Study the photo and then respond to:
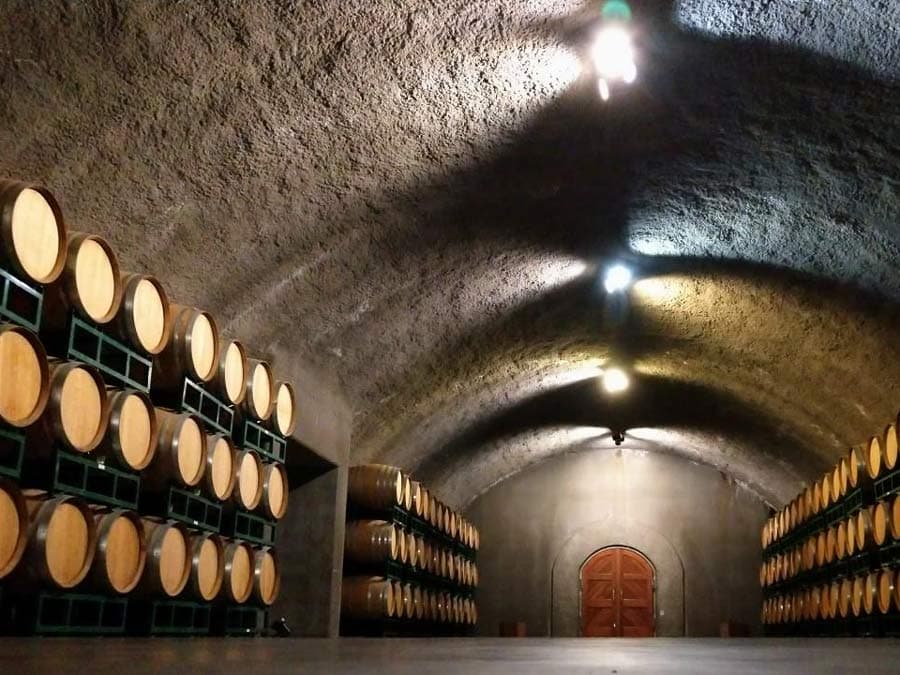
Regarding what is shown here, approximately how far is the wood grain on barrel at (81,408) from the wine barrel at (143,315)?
0.44m

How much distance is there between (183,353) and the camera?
5.83 metres

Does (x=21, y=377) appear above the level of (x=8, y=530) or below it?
above

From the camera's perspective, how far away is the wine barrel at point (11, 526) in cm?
410

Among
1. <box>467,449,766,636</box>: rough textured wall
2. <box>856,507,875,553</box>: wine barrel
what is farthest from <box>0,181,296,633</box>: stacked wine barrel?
<box>467,449,766,636</box>: rough textured wall

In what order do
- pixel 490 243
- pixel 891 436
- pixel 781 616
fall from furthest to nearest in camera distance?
pixel 781 616 < pixel 891 436 < pixel 490 243

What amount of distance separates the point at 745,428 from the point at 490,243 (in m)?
7.33

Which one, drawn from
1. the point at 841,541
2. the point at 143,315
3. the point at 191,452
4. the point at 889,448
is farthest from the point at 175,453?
the point at 841,541

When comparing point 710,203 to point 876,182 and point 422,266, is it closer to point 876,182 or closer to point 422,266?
point 876,182

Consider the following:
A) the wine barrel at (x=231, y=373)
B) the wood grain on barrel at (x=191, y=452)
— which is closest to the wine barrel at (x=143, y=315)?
the wood grain on barrel at (x=191, y=452)

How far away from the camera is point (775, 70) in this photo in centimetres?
552

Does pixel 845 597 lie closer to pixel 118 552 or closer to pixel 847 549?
pixel 847 549

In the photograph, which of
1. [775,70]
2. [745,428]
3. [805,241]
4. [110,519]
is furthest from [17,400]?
[745,428]

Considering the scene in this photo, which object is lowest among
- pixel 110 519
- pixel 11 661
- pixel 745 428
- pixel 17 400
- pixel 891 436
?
pixel 11 661

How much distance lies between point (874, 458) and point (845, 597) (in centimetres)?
185
